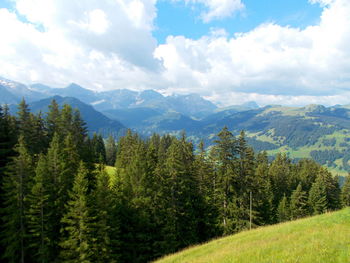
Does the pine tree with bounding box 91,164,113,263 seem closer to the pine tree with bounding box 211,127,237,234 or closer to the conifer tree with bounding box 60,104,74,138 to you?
the pine tree with bounding box 211,127,237,234

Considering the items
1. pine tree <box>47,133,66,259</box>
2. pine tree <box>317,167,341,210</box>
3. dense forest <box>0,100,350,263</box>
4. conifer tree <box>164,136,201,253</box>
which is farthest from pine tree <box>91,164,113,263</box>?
pine tree <box>317,167,341,210</box>

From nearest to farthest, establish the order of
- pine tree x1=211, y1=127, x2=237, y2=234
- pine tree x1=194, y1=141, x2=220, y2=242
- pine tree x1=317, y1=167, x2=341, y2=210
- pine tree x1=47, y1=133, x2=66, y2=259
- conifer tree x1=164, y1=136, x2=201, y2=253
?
1. pine tree x1=47, y1=133, x2=66, y2=259
2. pine tree x1=211, y1=127, x2=237, y2=234
3. conifer tree x1=164, y1=136, x2=201, y2=253
4. pine tree x1=194, y1=141, x2=220, y2=242
5. pine tree x1=317, y1=167, x2=341, y2=210

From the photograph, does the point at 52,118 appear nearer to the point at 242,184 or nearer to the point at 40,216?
the point at 40,216

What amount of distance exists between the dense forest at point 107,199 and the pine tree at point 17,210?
112 mm

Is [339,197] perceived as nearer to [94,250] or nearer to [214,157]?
[214,157]

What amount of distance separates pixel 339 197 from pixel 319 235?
69.9m

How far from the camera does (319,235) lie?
512 inches

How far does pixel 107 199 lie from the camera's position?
27.9m

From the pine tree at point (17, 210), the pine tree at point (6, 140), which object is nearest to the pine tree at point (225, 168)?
the pine tree at point (17, 210)

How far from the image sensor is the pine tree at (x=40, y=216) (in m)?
25.8

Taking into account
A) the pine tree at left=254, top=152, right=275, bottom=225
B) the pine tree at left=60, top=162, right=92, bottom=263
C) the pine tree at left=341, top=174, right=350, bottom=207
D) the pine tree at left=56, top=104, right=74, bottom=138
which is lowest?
the pine tree at left=341, top=174, right=350, bottom=207

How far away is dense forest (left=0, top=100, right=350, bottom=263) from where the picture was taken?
2584 cm

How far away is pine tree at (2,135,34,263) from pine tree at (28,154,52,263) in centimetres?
104

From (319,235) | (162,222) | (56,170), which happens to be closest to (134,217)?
(162,222)
